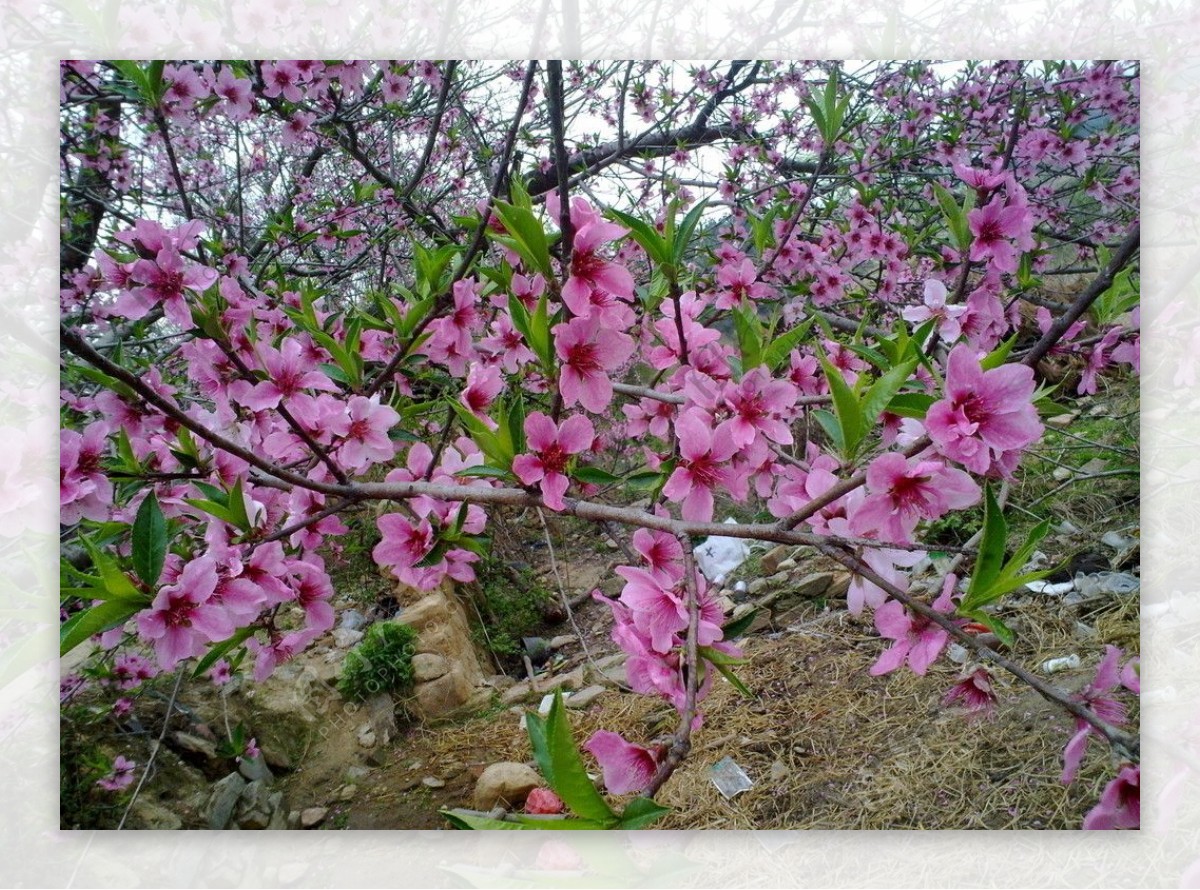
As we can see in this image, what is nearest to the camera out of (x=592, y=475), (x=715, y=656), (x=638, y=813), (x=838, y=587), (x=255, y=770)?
(x=638, y=813)

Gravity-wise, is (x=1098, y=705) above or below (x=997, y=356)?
below

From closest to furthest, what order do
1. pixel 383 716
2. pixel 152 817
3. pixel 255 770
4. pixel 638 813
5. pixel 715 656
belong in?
pixel 638 813, pixel 715 656, pixel 152 817, pixel 255 770, pixel 383 716

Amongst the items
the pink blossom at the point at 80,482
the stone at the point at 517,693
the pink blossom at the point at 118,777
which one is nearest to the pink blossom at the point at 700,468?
the pink blossom at the point at 80,482

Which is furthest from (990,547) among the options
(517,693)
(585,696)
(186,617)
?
(517,693)

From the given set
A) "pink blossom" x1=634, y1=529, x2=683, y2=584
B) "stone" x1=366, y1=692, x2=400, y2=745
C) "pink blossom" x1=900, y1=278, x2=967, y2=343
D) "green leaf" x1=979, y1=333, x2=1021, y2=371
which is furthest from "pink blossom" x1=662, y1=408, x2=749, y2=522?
"stone" x1=366, y1=692, x2=400, y2=745

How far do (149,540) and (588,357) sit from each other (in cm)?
46

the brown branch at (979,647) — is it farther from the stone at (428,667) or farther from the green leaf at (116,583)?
the stone at (428,667)

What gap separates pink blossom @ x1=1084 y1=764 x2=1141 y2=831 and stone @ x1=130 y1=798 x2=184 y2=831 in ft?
4.06

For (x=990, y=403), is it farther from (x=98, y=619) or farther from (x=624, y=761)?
(x=98, y=619)

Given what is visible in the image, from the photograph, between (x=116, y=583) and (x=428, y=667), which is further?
(x=428, y=667)

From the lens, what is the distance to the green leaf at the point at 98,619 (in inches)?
26.9

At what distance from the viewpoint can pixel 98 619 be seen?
2.27ft

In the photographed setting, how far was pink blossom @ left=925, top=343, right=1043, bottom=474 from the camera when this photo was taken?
1.95 ft

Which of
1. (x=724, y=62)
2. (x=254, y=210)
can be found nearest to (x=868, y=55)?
(x=724, y=62)
